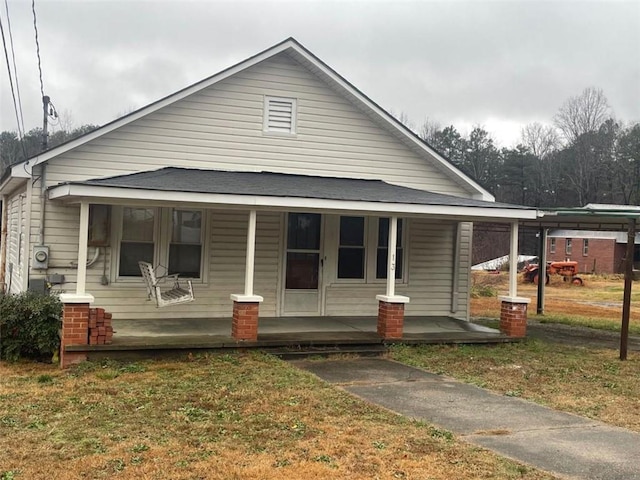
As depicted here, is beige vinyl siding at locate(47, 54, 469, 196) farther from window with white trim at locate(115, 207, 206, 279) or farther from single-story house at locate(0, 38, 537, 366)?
window with white trim at locate(115, 207, 206, 279)

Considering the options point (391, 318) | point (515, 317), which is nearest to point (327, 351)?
point (391, 318)

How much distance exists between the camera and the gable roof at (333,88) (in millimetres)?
10000

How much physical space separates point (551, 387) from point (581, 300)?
1896 cm

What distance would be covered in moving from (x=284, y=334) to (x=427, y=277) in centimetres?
412

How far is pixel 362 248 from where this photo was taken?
12.2 meters

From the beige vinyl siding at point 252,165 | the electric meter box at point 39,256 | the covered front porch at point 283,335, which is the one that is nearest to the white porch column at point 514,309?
the covered front porch at point 283,335

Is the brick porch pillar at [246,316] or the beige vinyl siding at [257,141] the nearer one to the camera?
the brick porch pillar at [246,316]

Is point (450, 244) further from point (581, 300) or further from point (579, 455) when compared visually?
point (581, 300)

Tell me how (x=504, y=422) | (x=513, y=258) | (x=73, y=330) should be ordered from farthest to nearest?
(x=513, y=258), (x=73, y=330), (x=504, y=422)

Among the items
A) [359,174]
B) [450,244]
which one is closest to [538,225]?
[450,244]

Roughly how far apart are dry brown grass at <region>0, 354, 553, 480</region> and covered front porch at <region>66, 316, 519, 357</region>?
2.93ft

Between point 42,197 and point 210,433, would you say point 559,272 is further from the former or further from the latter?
point 210,433

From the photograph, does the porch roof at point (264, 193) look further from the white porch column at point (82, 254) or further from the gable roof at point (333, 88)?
the gable roof at point (333, 88)

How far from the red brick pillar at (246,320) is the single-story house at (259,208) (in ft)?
0.07
